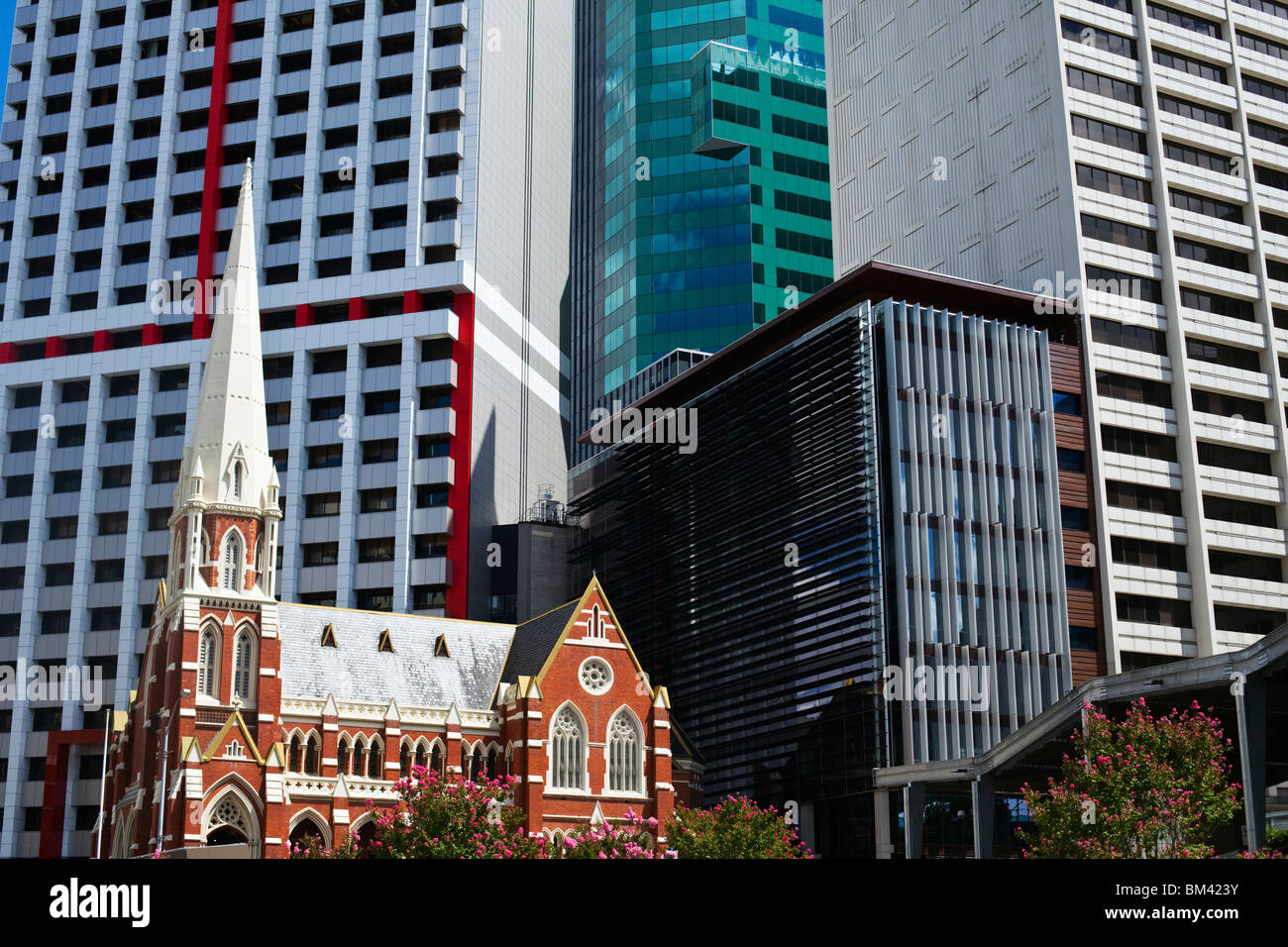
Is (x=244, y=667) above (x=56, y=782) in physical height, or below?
above

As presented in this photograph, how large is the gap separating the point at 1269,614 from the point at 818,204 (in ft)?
194

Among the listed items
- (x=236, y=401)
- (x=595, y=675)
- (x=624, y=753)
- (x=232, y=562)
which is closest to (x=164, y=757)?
(x=232, y=562)

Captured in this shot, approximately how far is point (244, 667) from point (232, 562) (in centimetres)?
569

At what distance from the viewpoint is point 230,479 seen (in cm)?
7788

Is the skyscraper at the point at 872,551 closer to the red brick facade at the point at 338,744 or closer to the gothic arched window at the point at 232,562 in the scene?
the red brick facade at the point at 338,744

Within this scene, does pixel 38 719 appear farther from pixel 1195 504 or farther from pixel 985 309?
pixel 1195 504

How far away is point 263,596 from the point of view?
7638cm

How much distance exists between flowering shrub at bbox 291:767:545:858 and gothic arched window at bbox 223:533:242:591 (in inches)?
911

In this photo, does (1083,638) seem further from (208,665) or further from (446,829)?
(208,665)

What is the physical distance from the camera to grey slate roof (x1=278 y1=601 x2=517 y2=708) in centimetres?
7938

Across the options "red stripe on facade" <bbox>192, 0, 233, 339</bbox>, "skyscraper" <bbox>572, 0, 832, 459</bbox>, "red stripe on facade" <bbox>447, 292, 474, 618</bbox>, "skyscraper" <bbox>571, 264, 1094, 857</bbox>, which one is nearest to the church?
"skyscraper" <bbox>571, 264, 1094, 857</bbox>

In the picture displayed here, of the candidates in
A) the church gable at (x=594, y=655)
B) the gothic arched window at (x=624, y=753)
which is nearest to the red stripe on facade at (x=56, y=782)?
the church gable at (x=594, y=655)

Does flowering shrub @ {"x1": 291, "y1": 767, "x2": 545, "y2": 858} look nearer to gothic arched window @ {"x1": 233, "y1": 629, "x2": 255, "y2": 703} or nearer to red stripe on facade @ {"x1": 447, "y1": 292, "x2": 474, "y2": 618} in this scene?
gothic arched window @ {"x1": 233, "y1": 629, "x2": 255, "y2": 703}
